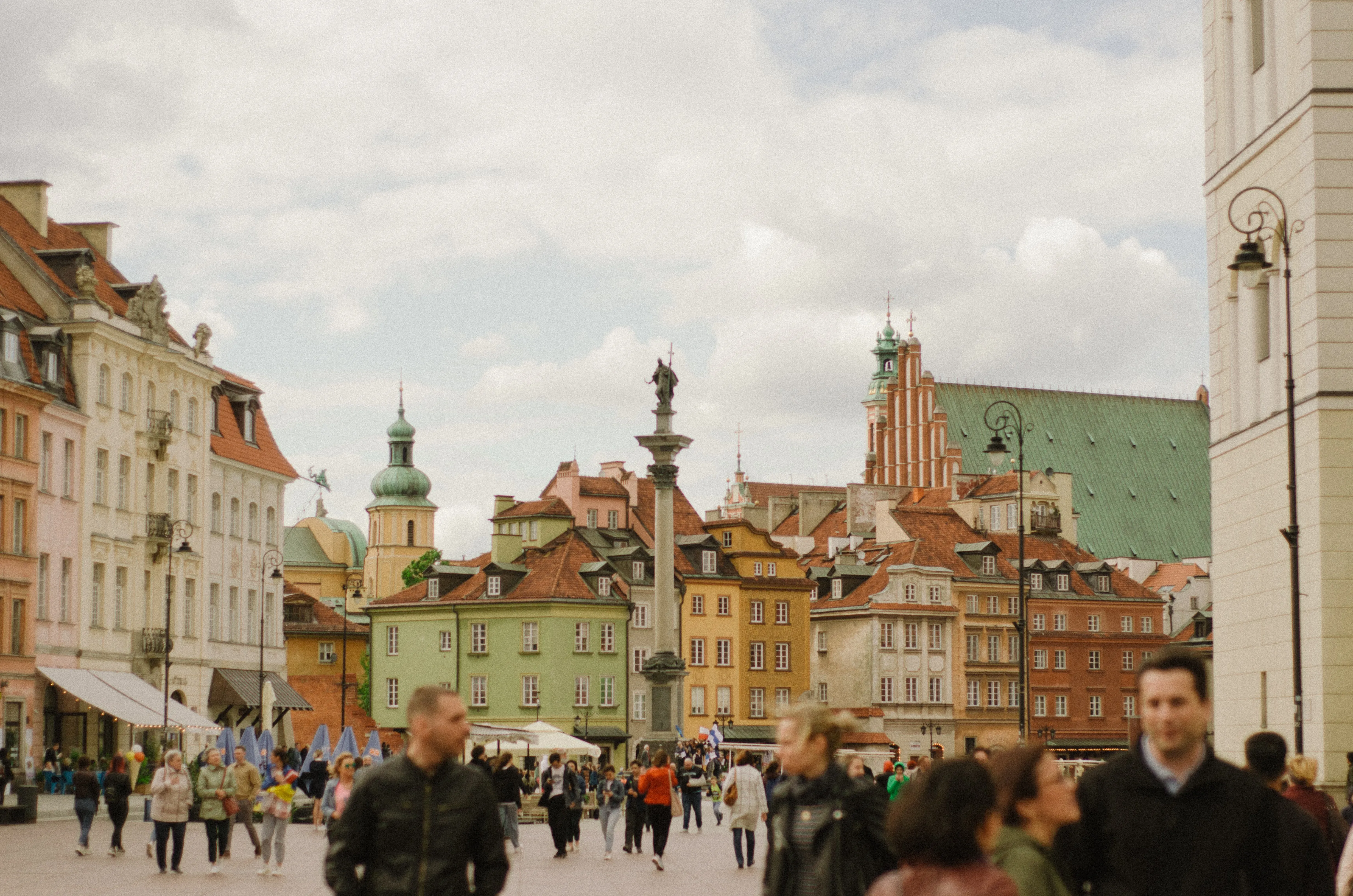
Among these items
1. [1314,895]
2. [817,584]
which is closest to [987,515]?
[817,584]

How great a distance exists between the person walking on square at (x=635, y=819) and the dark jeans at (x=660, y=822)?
1.58 metres

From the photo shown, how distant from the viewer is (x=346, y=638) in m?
98.2

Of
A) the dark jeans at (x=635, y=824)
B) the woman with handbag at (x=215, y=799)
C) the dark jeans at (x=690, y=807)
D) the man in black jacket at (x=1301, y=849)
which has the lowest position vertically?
the dark jeans at (x=690, y=807)

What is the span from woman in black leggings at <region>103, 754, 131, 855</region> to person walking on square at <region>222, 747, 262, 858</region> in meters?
2.77

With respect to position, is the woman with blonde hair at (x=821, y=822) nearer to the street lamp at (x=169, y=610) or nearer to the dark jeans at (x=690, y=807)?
the dark jeans at (x=690, y=807)

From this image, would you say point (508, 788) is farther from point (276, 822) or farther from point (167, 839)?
point (167, 839)

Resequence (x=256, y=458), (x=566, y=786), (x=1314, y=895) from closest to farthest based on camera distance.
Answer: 1. (x=1314, y=895)
2. (x=566, y=786)
3. (x=256, y=458)

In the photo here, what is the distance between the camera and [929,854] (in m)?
5.72

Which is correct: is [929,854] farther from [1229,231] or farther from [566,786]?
[1229,231]

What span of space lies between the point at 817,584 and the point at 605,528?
1248cm

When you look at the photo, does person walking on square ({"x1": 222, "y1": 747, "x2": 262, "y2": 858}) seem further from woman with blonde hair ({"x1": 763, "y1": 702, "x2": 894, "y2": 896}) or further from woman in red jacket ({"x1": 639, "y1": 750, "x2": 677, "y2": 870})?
woman with blonde hair ({"x1": 763, "y1": 702, "x2": 894, "y2": 896})

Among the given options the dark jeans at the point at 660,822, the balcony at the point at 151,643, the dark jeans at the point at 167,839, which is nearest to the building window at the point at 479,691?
the balcony at the point at 151,643

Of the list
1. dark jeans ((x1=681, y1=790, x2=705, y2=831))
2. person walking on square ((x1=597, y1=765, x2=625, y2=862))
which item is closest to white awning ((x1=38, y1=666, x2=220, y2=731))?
dark jeans ((x1=681, y1=790, x2=705, y2=831))

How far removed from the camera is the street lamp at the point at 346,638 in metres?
84.8
